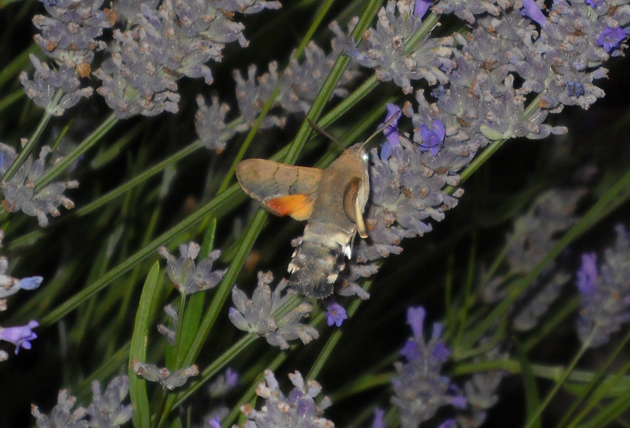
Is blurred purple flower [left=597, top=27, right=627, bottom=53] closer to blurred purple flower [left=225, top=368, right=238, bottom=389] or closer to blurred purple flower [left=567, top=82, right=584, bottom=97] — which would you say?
blurred purple flower [left=567, top=82, right=584, bottom=97]

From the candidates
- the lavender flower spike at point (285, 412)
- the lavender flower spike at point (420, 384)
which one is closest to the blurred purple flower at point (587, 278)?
the lavender flower spike at point (420, 384)

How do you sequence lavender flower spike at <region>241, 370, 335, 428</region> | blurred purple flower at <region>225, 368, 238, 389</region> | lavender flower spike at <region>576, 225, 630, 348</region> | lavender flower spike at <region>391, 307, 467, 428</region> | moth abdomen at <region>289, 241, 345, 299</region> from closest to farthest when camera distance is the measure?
1. lavender flower spike at <region>241, 370, 335, 428</region>
2. moth abdomen at <region>289, 241, 345, 299</region>
3. blurred purple flower at <region>225, 368, 238, 389</region>
4. lavender flower spike at <region>391, 307, 467, 428</region>
5. lavender flower spike at <region>576, 225, 630, 348</region>

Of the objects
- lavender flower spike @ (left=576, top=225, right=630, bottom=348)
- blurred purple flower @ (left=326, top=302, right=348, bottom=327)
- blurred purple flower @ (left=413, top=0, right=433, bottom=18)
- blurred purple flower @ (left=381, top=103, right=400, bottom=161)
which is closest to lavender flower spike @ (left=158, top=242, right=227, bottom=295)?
blurred purple flower @ (left=326, top=302, right=348, bottom=327)

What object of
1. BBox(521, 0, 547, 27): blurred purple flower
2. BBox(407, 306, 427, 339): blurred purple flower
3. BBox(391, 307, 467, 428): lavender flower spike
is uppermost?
BBox(521, 0, 547, 27): blurred purple flower

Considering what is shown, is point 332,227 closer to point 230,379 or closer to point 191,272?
point 191,272

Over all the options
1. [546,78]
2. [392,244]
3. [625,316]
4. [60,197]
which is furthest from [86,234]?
[625,316]

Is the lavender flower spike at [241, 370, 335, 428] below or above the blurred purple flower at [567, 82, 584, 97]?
below

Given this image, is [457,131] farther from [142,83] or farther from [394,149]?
[142,83]

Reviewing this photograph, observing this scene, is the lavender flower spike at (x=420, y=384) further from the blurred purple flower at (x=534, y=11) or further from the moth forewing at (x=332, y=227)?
the blurred purple flower at (x=534, y=11)
